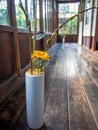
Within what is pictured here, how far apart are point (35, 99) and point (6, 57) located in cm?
84

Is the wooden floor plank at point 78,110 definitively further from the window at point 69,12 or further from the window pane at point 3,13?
the window at point 69,12

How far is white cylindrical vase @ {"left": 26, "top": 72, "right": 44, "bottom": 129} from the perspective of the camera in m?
0.97

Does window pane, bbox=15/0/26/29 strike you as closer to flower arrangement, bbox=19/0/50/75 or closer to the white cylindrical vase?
flower arrangement, bbox=19/0/50/75

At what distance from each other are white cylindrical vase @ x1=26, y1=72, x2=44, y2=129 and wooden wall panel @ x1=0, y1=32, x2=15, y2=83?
2.22 feet

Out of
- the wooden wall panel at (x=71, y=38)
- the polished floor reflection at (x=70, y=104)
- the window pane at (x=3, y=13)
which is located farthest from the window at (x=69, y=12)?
the window pane at (x=3, y=13)

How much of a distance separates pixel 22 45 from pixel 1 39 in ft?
2.51

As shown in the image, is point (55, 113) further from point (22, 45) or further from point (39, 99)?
point (22, 45)

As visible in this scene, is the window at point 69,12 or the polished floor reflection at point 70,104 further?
the window at point 69,12

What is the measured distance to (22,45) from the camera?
2.34 m

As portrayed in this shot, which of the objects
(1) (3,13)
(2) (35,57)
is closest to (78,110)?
(2) (35,57)

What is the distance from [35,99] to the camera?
3.33ft

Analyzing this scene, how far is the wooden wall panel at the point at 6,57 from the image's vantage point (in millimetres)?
1594

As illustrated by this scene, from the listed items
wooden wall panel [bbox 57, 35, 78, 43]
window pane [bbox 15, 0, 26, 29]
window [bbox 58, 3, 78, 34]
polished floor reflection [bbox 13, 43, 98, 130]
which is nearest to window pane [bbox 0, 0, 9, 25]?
window pane [bbox 15, 0, 26, 29]

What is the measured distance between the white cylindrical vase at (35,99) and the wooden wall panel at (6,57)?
0.68m
